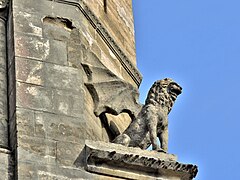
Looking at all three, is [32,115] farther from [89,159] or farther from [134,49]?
[134,49]

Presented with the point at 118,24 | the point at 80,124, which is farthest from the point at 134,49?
the point at 80,124

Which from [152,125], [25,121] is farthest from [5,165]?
[152,125]

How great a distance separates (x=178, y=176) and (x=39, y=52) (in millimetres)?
1996

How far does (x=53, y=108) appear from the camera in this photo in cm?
1608

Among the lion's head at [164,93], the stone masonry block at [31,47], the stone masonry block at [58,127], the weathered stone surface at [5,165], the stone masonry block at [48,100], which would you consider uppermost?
the stone masonry block at [31,47]

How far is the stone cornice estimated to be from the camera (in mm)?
17625

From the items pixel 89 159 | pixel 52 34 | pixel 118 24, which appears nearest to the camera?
pixel 89 159

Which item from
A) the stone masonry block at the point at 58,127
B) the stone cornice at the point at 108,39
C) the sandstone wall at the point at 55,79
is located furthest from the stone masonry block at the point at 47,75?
the stone cornice at the point at 108,39

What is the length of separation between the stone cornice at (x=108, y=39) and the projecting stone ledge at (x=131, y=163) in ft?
7.03

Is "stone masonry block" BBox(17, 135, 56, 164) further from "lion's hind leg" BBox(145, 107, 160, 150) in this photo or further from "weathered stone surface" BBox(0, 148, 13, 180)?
"lion's hind leg" BBox(145, 107, 160, 150)

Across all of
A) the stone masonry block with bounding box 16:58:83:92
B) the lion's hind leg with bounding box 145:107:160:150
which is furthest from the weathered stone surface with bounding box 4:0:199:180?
the lion's hind leg with bounding box 145:107:160:150

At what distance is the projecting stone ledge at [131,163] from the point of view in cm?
1581

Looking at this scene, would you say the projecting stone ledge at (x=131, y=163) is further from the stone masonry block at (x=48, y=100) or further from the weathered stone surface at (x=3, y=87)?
the weathered stone surface at (x=3, y=87)

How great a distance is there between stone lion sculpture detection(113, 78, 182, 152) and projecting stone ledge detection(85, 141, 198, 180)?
0.88 ft
